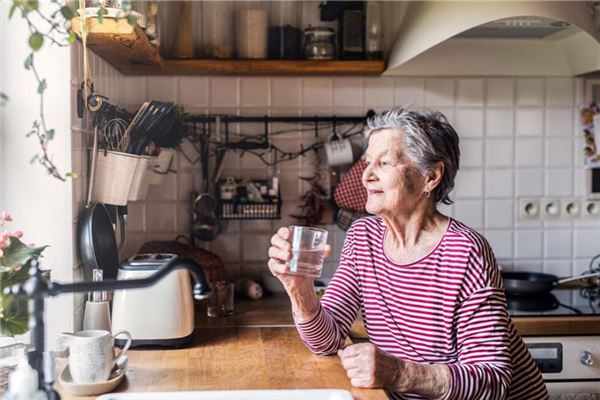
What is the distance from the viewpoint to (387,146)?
1.82 metres

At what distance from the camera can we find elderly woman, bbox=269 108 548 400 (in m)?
1.58

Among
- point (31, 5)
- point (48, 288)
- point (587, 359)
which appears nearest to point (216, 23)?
point (31, 5)

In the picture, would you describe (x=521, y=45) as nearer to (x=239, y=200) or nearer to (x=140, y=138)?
(x=239, y=200)

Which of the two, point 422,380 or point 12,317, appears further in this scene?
point 422,380

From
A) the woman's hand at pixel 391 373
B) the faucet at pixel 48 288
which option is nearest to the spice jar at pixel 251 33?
the woman's hand at pixel 391 373

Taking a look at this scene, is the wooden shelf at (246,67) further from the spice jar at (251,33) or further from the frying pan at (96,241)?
the frying pan at (96,241)

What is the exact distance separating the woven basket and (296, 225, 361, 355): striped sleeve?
65 cm

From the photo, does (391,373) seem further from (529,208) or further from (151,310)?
(529,208)

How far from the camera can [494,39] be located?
2.73m

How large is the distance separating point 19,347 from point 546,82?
2074mm

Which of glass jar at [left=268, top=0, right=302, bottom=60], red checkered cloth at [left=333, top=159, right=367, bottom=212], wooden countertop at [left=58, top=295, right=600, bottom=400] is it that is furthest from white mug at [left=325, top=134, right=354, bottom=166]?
wooden countertop at [left=58, top=295, right=600, bottom=400]

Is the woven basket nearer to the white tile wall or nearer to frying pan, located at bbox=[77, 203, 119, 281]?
the white tile wall

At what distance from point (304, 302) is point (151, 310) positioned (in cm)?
40

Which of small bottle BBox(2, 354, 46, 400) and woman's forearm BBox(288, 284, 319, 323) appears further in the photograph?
woman's forearm BBox(288, 284, 319, 323)
